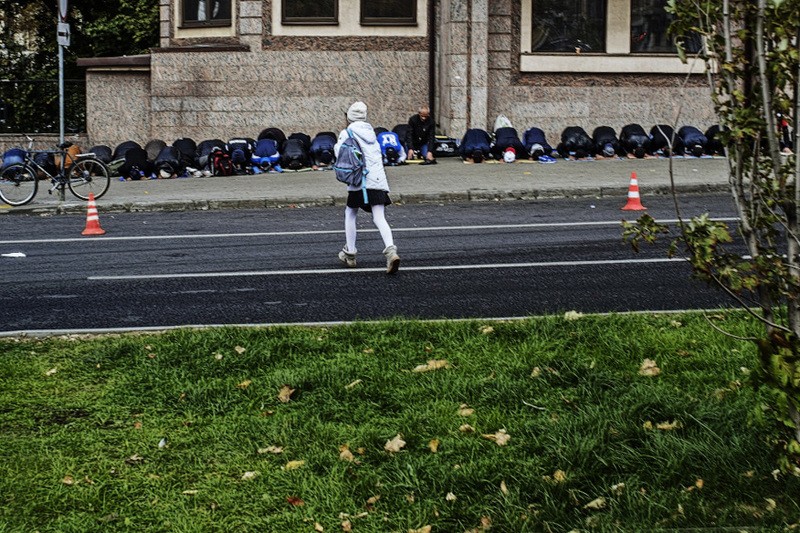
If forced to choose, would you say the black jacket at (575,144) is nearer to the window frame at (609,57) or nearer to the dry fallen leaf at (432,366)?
the window frame at (609,57)

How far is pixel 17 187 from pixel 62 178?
2.73ft

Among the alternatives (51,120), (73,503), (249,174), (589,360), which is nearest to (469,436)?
(589,360)

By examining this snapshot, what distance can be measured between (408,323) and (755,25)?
13.4ft

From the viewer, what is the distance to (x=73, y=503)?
527cm

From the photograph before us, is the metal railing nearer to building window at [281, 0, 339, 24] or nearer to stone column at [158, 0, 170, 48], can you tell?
stone column at [158, 0, 170, 48]

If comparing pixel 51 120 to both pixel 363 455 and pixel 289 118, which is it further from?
pixel 363 455

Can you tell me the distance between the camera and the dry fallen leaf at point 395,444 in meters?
5.79

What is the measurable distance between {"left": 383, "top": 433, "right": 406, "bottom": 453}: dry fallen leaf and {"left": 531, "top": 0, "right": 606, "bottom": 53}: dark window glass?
67.1ft

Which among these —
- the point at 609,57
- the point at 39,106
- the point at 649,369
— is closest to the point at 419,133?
the point at 609,57

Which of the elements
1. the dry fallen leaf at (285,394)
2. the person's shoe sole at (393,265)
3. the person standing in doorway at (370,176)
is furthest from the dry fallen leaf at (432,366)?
the person standing in doorway at (370,176)

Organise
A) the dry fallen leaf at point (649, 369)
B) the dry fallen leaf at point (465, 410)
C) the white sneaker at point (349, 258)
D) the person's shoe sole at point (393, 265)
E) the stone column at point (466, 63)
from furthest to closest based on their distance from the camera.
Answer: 1. the stone column at point (466, 63)
2. the white sneaker at point (349, 258)
3. the person's shoe sole at point (393, 265)
4. the dry fallen leaf at point (649, 369)
5. the dry fallen leaf at point (465, 410)

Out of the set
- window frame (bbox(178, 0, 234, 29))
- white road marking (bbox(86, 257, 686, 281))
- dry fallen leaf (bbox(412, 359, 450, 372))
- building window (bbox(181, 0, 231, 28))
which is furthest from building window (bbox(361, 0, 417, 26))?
dry fallen leaf (bbox(412, 359, 450, 372))

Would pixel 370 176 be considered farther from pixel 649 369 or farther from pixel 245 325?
pixel 649 369

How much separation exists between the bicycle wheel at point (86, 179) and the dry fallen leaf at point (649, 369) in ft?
45.4
